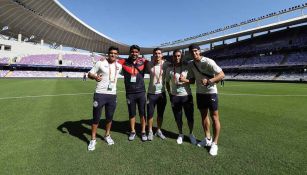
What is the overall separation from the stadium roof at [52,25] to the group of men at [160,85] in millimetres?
49972

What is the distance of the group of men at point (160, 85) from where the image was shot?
455cm

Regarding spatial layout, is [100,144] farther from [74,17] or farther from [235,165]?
[74,17]

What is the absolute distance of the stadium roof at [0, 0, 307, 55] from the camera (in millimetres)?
54500

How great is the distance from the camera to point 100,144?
4.85 metres

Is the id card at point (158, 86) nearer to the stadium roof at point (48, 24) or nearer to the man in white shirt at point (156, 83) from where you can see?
the man in white shirt at point (156, 83)

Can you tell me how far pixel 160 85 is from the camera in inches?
209

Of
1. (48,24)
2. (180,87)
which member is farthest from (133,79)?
(48,24)

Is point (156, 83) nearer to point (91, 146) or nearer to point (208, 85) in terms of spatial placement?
point (208, 85)

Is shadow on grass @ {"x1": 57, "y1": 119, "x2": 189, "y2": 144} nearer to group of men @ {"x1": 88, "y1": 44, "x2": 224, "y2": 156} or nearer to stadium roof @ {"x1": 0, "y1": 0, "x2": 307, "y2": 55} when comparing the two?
group of men @ {"x1": 88, "y1": 44, "x2": 224, "y2": 156}

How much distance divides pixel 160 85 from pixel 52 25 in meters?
71.5

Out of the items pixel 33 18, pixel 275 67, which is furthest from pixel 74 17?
pixel 275 67

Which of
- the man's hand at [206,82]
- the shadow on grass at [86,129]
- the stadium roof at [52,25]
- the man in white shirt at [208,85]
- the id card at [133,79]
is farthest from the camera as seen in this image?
the stadium roof at [52,25]

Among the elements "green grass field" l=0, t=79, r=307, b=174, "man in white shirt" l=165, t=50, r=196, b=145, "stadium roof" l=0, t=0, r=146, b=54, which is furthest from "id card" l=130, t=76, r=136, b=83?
"stadium roof" l=0, t=0, r=146, b=54

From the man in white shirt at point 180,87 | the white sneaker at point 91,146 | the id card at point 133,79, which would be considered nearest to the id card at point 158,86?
the man in white shirt at point 180,87
